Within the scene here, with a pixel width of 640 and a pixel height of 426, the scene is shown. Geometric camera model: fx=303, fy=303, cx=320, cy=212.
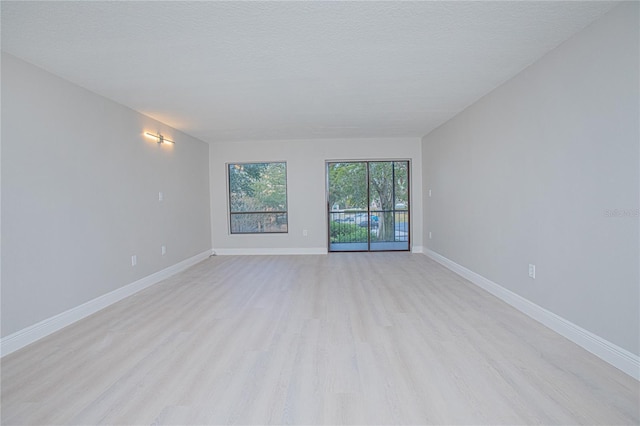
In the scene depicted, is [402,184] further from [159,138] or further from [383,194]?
[159,138]

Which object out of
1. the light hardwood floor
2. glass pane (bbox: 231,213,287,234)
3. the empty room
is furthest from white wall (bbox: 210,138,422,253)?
the light hardwood floor

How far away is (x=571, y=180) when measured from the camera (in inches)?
89.7

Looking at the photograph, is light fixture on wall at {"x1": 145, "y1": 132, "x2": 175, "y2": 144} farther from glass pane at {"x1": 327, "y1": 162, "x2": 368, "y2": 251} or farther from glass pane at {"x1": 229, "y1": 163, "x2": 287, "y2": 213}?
glass pane at {"x1": 327, "y1": 162, "x2": 368, "y2": 251}

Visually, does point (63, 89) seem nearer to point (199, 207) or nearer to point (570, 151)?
point (199, 207)

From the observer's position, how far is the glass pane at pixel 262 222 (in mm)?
6246

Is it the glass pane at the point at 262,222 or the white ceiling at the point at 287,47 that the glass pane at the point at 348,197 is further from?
the white ceiling at the point at 287,47

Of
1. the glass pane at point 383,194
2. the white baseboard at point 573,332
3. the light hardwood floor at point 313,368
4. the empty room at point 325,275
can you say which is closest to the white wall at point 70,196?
the empty room at point 325,275

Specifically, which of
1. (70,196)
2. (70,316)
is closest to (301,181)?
(70,196)

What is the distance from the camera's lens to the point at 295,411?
158 centimetres

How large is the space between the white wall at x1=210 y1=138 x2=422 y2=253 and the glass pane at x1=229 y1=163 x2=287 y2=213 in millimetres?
151

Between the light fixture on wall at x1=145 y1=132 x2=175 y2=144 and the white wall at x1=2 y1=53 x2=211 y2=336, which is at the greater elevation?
the light fixture on wall at x1=145 y1=132 x2=175 y2=144

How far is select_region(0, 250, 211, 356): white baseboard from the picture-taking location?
227cm

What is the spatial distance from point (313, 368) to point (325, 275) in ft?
8.20

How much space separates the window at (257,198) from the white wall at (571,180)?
3743 millimetres
